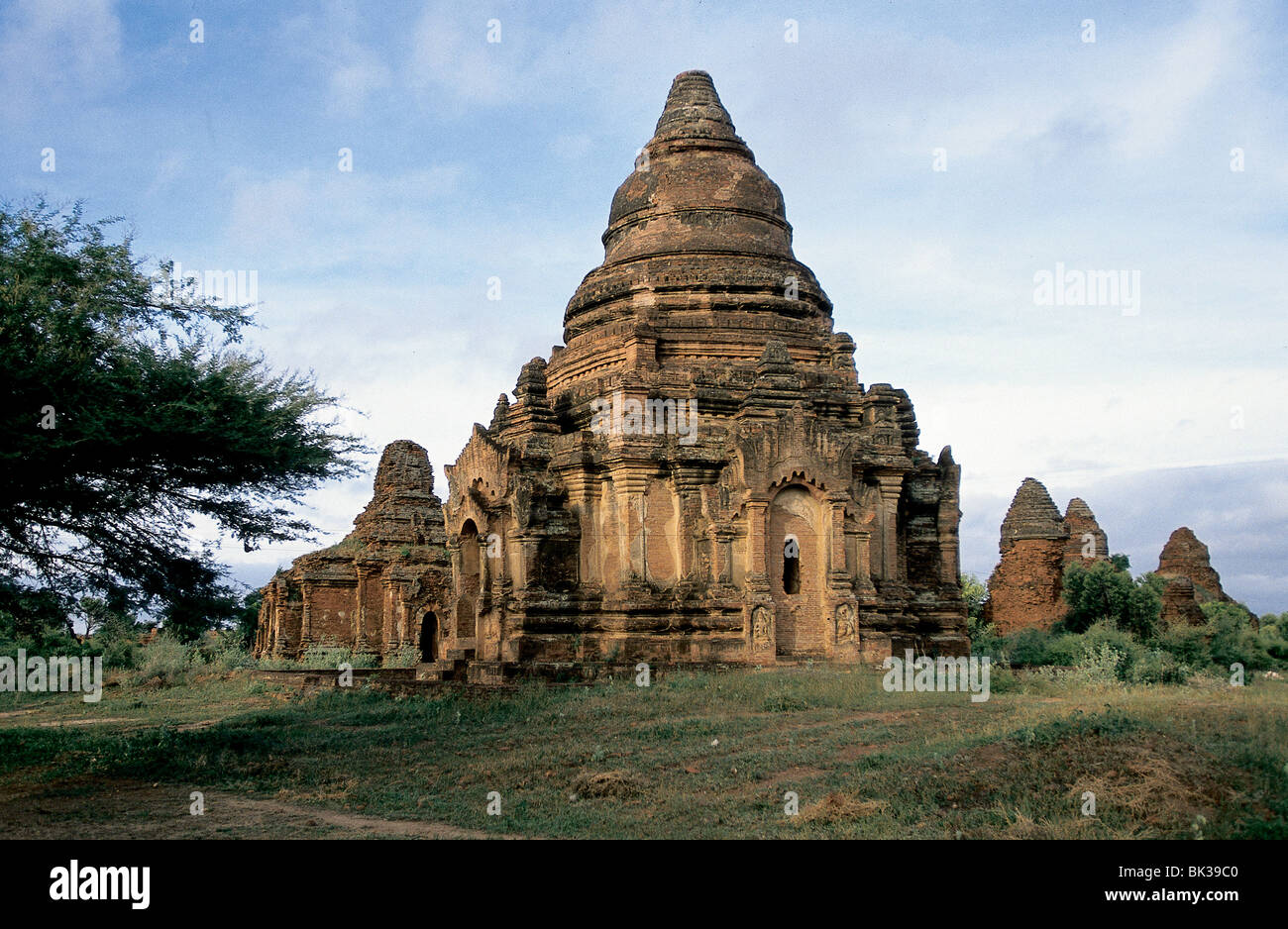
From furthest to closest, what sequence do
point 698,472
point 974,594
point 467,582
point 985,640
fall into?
1. point 974,594
2. point 985,640
3. point 467,582
4. point 698,472

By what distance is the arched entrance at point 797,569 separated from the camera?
59.8 feet

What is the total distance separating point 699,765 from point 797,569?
7.66m

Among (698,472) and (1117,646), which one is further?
(1117,646)

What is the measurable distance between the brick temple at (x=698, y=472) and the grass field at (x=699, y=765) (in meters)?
1.88

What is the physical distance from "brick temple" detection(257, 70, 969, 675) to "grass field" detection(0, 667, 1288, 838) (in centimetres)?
188

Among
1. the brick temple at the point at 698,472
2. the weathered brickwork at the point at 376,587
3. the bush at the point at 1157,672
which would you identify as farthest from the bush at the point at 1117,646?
the weathered brickwork at the point at 376,587

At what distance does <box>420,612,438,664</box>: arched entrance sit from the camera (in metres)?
30.6

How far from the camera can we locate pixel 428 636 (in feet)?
102

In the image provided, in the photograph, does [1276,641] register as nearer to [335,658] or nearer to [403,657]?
[403,657]

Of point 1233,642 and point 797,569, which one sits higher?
point 797,569

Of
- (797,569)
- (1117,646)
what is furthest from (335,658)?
(1117,646)
